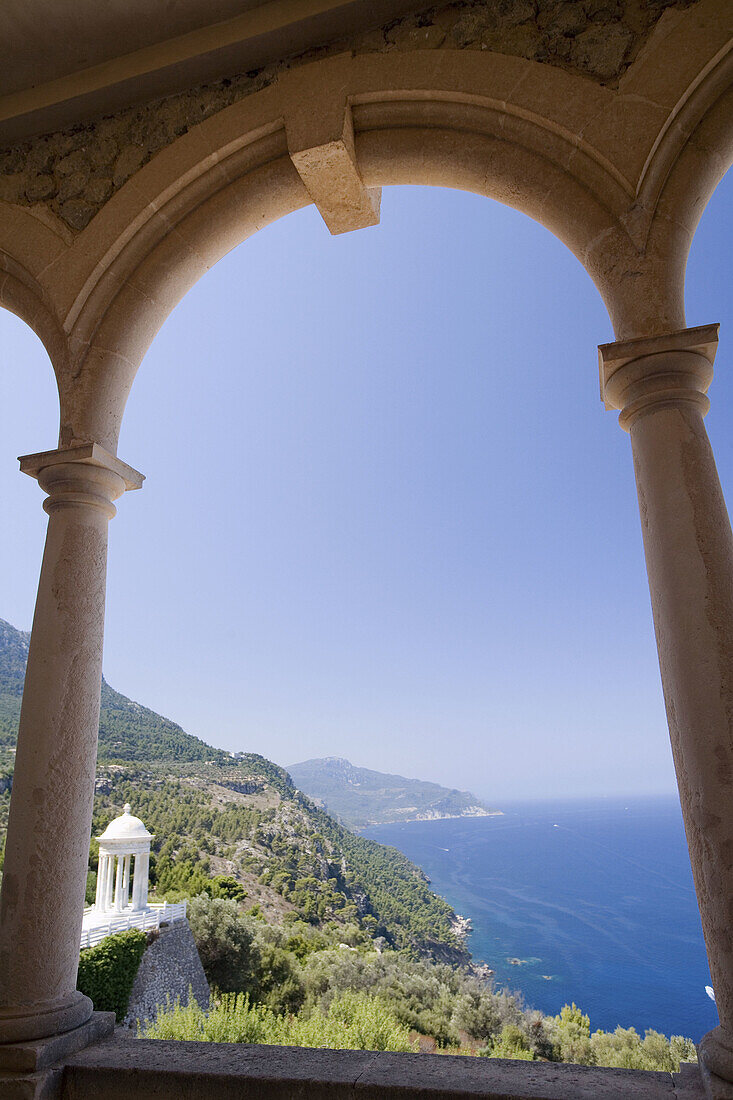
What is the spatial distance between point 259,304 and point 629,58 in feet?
236

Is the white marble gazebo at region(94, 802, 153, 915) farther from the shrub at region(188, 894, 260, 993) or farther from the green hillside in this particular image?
the green hillside

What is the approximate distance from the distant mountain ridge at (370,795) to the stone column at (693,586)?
109263 mm

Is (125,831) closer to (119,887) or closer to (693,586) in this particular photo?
(119,887)

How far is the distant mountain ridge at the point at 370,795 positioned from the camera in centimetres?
10875

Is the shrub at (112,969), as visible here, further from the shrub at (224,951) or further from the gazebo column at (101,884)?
the shrub at (224,951)

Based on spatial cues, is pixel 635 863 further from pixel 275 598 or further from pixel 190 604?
pixel 190 604

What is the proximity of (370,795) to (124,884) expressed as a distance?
9959 cm

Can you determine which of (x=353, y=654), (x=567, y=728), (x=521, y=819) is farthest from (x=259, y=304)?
(x=521, y=819)

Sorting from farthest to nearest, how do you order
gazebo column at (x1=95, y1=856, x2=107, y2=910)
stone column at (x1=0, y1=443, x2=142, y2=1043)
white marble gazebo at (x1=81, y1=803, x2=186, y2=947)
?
gazebo column at (x1=95, y1=856, x2=107, y2=910), white marble gazebo at (x1=81, y1=803, x2=186, y2=947), stone column at (x1=0, y1=443, x2=142, y2=1043)

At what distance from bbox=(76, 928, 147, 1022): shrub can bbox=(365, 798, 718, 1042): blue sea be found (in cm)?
3099

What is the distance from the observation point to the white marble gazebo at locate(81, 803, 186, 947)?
22047 millimetres

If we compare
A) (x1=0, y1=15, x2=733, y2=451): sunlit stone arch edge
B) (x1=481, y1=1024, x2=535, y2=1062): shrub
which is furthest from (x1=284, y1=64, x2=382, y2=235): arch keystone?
(x1=481, y1=1024, x2=535, y2=1062): shrub

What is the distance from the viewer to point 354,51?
3586mm

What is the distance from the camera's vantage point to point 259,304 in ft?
228
